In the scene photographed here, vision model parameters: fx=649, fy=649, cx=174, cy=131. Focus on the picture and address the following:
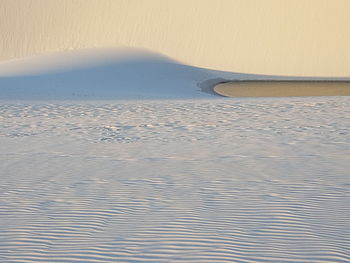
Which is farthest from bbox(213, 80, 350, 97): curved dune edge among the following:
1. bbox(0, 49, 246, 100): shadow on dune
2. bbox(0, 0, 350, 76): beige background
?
bbox(0, 0, 350, 76): beige background

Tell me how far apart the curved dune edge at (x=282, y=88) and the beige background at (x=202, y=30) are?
3611mm

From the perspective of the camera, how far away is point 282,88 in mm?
27203

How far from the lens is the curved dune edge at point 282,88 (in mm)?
24789

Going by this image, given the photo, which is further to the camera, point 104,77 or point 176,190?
point 104,77

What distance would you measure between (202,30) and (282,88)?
1030 centimetres

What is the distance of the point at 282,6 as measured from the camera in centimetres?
3772

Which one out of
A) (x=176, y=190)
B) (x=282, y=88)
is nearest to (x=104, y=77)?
(x=282, y=88)

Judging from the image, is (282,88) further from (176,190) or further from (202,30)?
(176,190)

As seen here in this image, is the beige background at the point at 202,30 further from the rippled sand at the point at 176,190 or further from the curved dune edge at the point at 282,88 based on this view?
the rippled sand at the point at 176,190

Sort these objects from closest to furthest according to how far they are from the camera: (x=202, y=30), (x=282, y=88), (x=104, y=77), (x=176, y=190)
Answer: (x=176, y=190) → (x=104, y=77) → (x=282, y=88) → (x=202, y=30)

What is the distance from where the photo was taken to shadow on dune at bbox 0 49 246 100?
21953 millimetres

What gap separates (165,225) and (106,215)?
2.30 feet

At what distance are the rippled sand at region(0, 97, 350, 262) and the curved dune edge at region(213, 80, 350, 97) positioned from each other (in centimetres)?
1092

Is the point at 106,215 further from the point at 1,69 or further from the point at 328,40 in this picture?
the point at 328,40
